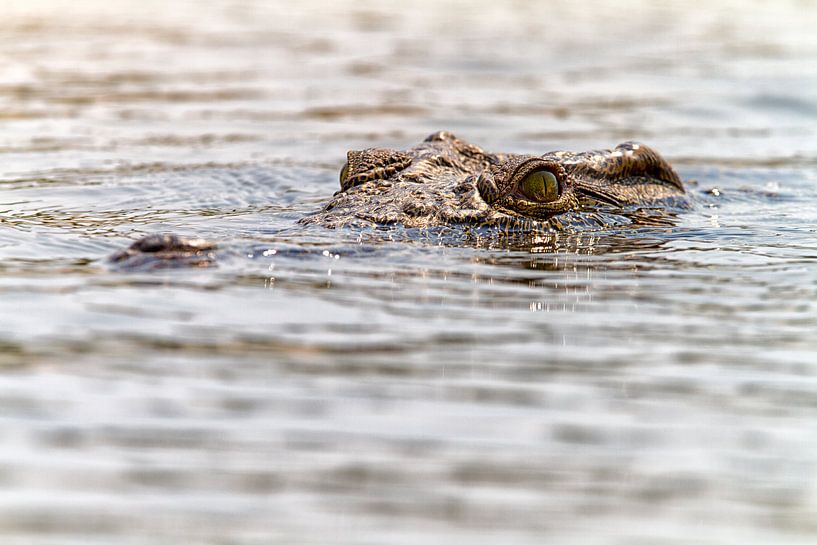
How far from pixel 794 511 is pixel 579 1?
64.0 feet

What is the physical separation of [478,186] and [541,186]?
40cm

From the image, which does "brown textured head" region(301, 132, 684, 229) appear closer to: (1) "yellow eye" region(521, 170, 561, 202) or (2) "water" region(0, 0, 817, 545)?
(1) "yellow eye" region(521, 170, 561, 202)

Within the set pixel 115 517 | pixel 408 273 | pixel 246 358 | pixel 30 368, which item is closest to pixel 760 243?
pixel 408 273

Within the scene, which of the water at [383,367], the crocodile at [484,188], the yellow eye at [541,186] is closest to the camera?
the water at [383,367]

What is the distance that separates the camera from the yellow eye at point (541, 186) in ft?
24.4

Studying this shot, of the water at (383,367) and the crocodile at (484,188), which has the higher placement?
the crocodile at (484,188)

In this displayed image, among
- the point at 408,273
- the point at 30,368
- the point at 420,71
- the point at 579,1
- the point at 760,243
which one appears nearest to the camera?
the point at 30,368

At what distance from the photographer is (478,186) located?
24.3 feet

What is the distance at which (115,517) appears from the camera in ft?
11.0

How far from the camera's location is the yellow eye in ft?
24.4

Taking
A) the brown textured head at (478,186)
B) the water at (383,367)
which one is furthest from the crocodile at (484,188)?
the water at (383,367)

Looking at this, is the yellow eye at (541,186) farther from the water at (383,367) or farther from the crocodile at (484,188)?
the water at (383,367)

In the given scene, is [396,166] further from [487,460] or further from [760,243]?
[487,460]

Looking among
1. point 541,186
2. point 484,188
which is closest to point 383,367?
point 484,188
